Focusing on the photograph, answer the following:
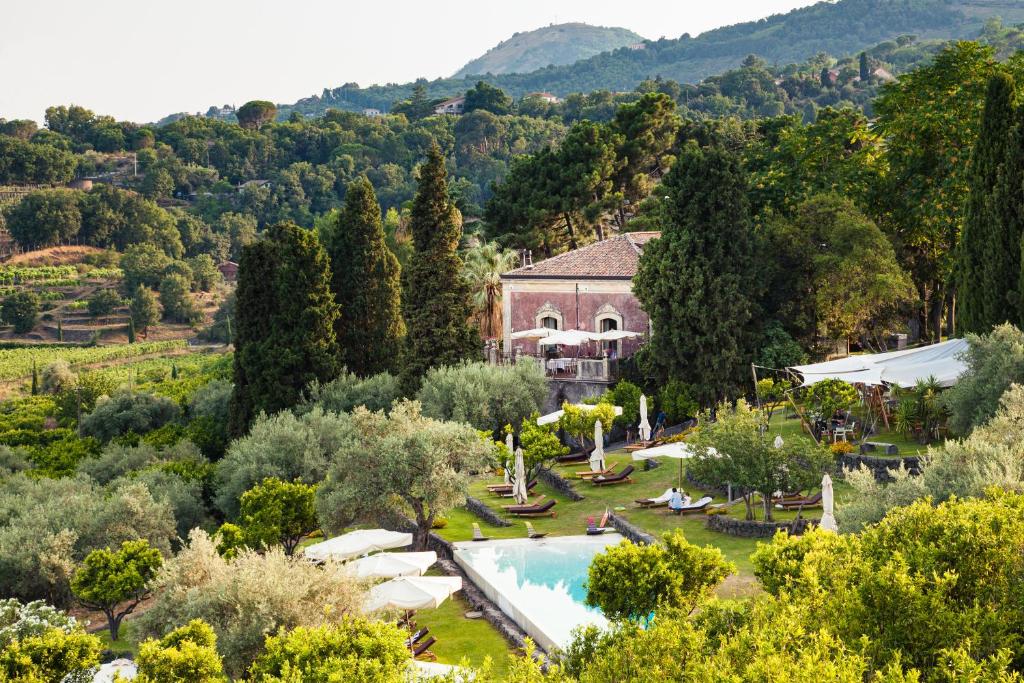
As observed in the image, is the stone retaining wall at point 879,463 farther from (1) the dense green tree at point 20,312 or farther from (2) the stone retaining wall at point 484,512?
(1) the dense green tree at point 20,312

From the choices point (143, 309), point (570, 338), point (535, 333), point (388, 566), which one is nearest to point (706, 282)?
point (570, 338)

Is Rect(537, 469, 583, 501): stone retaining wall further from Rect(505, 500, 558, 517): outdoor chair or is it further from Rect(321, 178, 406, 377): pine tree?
Rect(321, 178, 406, 377): pine tree

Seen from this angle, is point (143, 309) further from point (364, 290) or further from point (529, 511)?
point (529, 511)

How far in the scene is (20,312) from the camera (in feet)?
325

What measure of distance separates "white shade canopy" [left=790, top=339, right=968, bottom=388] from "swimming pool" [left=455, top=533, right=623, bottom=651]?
744 centimetres

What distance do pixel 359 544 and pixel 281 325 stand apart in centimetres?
1863

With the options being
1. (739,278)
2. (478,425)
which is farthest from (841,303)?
(478,425)

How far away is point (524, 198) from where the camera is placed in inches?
2114

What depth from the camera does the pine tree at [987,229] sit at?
29.0m

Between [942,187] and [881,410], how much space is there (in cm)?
960

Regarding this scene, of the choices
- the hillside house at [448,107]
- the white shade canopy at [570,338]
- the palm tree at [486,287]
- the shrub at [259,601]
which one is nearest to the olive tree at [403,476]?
the shrub at [259,601]

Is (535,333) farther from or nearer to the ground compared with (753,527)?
farther from the ground

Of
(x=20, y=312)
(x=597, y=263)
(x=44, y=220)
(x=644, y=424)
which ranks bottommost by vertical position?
(x=20, y=312)

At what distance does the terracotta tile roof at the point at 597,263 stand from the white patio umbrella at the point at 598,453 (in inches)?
440
